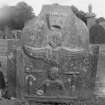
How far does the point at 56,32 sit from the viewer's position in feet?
32.3

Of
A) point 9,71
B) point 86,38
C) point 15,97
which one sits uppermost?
point 86,38

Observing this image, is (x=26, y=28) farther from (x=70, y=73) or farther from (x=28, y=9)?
(x=28, y=9)

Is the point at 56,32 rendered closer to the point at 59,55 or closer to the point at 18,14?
the point at 59,55

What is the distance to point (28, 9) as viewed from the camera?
178 ft

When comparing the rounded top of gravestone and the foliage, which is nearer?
the rounded top of gravestone

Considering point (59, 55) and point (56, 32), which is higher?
point (56, 32)

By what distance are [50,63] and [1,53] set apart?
7.28 meters

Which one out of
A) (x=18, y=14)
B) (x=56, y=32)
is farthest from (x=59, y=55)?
(x=18, y=14)

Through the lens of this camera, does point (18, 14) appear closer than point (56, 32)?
No

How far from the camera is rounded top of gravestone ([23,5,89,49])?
32.2ft

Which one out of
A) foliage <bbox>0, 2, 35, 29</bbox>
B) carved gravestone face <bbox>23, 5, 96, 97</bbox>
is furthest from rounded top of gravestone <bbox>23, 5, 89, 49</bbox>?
foliage <bbox>0, 2, 35, 29</bbox>

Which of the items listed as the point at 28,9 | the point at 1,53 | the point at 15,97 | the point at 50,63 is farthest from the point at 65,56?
the point at 28,9

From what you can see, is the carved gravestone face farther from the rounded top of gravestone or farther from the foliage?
the foliage

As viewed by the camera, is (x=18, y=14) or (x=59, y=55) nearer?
(x=59, y=55)
